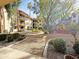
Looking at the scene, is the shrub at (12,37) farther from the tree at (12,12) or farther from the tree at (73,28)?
the tree at (73,28)

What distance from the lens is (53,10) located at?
493 cm

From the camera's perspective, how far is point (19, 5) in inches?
231

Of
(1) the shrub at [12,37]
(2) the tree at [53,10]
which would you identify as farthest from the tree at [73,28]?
(1) the shrub at [12,37]

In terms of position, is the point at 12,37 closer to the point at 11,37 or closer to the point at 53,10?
the point at 11,37

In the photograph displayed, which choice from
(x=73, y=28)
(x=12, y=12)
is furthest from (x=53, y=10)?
(x=12, y=12)

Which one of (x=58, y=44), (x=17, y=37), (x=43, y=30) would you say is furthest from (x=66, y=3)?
(x=17, y=37)

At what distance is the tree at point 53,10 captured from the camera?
185 inches

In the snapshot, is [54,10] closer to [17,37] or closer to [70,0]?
[70,0]

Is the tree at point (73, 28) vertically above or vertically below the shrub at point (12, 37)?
above

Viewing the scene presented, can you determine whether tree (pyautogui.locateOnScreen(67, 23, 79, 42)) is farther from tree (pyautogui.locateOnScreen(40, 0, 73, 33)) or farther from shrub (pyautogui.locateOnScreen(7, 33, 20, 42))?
shrub (pyautogui.locateOnScreen(7, 33, 20, 42))

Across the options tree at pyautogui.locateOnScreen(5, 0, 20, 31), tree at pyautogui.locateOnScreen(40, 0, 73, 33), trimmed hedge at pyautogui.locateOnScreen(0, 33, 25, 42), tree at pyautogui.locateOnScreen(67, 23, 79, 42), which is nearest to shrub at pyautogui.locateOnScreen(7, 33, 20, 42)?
trimmed hedge at pyautogui.locateOnScreen(0, 33, 25, 42)

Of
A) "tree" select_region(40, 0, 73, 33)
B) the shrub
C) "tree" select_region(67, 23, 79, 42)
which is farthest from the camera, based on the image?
the shrub

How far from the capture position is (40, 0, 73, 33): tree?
15.4ft

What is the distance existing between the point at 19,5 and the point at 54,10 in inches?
71.8
